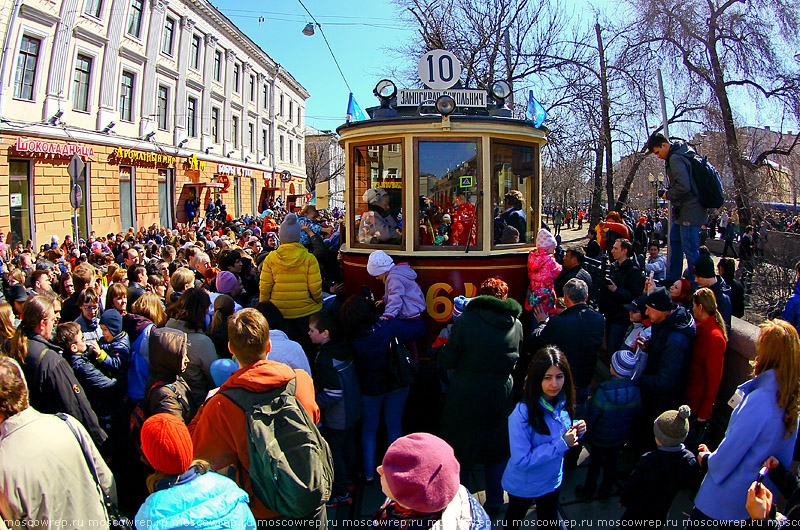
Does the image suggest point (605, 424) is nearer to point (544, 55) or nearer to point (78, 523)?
point (78, 523)

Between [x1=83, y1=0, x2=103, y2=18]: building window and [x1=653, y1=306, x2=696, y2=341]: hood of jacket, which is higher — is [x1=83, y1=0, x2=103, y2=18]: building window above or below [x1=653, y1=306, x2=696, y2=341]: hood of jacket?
above

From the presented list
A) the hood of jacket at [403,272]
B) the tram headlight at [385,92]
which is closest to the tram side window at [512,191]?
the hood of jacket at [403,272]

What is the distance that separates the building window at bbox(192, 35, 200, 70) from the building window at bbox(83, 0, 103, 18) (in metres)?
8.60

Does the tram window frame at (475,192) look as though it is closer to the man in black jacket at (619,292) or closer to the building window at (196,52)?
the man in black jacket at (619,292)

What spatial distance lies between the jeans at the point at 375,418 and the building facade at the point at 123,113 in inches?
293

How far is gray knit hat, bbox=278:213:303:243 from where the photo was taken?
17.0 feet

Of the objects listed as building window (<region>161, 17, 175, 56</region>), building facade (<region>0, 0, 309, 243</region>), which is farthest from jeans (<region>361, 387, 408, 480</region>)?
building window (<region>161, 17, 175, 56</region>)

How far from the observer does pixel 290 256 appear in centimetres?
508

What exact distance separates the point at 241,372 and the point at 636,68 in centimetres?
1636

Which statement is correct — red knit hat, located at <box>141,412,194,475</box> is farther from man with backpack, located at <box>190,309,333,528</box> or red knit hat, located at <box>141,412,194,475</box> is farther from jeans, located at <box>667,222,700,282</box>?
jeans, located at <box>667,222,700,282</box>

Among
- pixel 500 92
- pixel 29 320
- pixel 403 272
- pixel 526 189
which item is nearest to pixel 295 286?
pixel 403 272

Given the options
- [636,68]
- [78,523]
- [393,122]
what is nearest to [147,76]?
[636,68]

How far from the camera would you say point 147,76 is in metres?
22.7

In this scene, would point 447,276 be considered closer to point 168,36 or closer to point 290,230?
point 290,230
